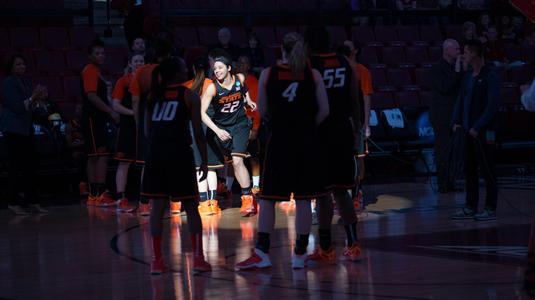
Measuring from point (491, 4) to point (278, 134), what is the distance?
1253 centimetres

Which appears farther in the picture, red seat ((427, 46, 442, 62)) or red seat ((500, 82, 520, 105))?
red seat ((427, 46, 442, 62))

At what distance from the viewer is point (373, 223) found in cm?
933

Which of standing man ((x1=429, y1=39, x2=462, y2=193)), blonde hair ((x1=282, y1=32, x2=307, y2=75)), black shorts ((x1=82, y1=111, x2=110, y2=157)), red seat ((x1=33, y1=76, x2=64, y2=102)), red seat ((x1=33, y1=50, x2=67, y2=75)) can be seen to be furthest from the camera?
red seat ((x1=33, y1=50, x2=67, y2=75))

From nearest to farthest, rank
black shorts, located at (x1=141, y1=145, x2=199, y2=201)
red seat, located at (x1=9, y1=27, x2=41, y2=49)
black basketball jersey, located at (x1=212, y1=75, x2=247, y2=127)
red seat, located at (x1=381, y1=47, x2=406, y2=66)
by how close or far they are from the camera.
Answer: black shorts, located at (x1=141, y1=145, x2=199, y2=201) → black basketball jersey, located at (x1=212, y1=75, x2=247, y2=127) → red seat, located at (x1=9, y1=27, x2=41, y2=49) → red seat, located at (x1=381, y1=47, x2=406, y2=66)

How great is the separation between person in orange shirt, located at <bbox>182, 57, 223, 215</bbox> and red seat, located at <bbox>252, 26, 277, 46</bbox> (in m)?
5.48

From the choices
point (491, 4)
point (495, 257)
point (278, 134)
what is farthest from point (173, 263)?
point (491, 4)

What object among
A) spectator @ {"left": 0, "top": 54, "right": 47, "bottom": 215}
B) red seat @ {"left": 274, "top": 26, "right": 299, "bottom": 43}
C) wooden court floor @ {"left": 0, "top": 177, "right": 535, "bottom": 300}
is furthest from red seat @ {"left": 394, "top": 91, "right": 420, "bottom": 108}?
spectator @ {"left": 0, "top": 54, "right": 47, "bottom": 215}

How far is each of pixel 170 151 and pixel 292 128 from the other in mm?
835

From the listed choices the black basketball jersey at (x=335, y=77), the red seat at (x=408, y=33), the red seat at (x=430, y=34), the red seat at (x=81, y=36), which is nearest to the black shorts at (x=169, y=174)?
the black basketball jersey at (x=335, y=77)

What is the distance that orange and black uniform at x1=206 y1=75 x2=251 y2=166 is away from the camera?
10.2m

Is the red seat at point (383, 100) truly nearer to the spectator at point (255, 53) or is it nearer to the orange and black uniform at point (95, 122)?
the spectator at point (255, 53)

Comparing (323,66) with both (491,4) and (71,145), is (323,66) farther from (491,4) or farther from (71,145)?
(491,4)

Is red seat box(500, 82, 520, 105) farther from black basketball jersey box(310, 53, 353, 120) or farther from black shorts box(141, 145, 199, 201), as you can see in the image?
black shorts box(141, 145, 199, 201)

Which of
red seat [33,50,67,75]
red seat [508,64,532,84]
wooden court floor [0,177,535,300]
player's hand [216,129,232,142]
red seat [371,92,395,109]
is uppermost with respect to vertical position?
red seat [33,50,67,75]
